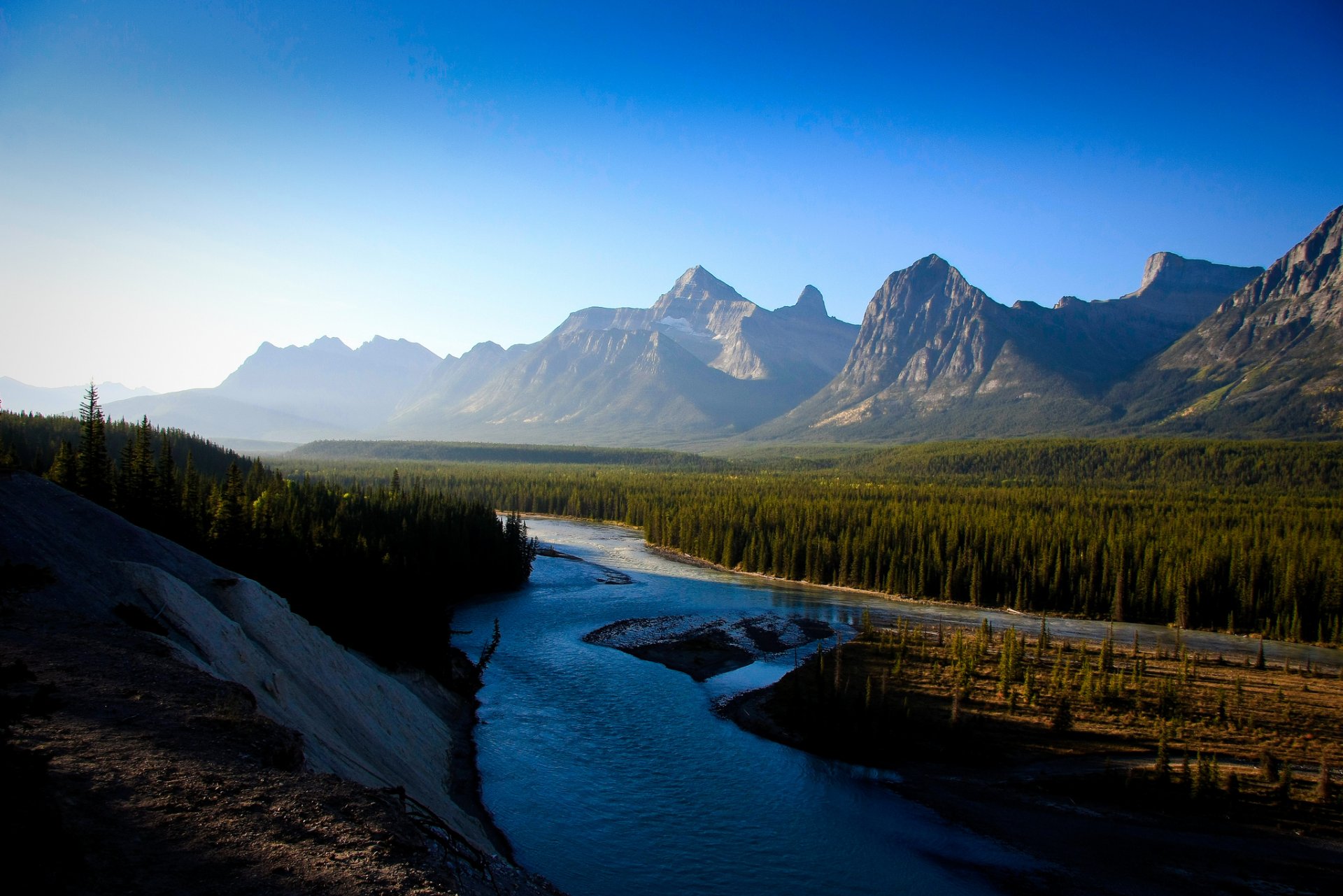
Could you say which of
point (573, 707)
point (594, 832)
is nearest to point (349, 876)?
point (594, 832)

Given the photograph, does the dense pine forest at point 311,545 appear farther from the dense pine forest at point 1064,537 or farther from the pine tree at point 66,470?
the dense pine forest at point 1064,537

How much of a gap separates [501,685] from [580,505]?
119 metres

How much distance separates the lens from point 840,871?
28.9 m

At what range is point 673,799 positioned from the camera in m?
33.5

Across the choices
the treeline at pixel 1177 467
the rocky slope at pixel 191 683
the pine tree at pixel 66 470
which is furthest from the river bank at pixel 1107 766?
the treeline at pixel 1177 467

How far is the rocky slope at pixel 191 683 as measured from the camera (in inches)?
676

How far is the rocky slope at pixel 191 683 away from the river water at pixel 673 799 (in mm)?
3008

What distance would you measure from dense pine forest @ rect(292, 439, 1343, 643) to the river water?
4010cm

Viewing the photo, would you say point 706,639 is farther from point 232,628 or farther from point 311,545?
point 232,628

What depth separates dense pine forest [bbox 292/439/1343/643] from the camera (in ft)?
255

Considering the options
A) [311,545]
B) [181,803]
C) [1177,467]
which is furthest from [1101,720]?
[1177,467]

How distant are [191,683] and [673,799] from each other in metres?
19.6

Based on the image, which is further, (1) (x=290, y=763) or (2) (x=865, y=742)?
(2) (x=865, y=742)

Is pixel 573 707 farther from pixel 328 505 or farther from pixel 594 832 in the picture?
pixel 328 505
